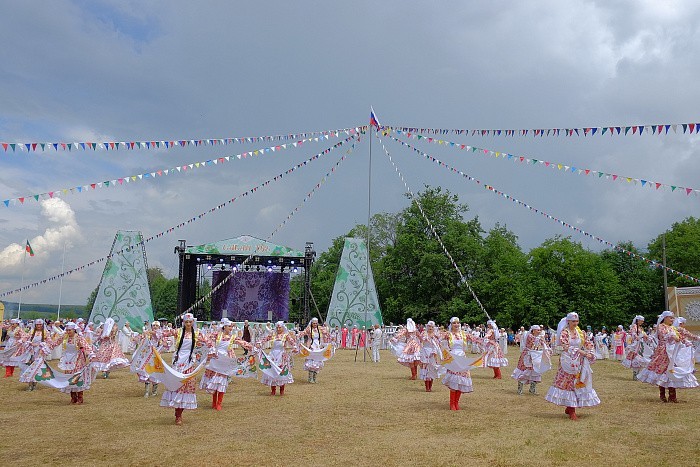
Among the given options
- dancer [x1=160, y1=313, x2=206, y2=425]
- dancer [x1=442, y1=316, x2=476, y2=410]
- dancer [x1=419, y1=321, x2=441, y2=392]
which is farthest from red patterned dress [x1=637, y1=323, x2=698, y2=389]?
dancer [x1=160, y1=313, x2=206, y2=425]

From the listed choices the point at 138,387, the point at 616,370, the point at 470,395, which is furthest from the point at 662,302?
the point at 138,387

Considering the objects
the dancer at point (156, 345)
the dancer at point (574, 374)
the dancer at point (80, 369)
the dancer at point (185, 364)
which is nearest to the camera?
the dancer at point (185, 364)

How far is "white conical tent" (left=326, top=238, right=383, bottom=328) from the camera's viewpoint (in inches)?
1459

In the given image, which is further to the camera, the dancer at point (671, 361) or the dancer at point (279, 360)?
the dancer at point (279, 360)

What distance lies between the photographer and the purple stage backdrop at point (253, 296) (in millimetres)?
40406

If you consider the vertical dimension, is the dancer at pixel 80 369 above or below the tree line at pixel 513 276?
below

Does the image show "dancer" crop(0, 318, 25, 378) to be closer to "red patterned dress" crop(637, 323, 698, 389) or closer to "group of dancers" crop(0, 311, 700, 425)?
"group of dancers" crop(0, 311, 700, 425)

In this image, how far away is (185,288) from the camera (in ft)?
121

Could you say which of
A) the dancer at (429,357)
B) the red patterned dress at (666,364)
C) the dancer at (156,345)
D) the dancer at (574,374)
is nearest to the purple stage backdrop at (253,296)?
the dancer at (429,357)

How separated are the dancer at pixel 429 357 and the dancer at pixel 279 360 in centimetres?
329

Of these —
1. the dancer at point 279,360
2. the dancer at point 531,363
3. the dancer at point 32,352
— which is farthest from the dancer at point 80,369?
the dancer at point 531,363

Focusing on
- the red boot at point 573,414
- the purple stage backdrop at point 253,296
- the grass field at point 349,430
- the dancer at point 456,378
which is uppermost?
the purple stage backdrop at point 253,296

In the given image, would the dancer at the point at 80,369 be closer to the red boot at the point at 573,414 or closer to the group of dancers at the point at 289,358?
the group of dancers at the point at 289,358

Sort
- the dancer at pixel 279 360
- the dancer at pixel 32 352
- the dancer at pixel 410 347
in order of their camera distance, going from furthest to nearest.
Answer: the dancer at pixel 410 347 → the dancer at pixel 32 352 → the dancer at pixel 279 360
